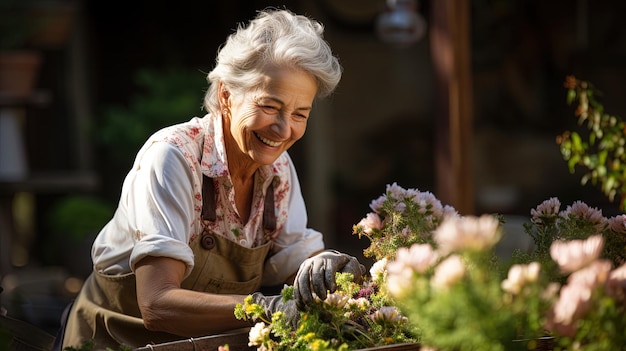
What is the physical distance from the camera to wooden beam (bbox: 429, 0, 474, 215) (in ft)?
16.0

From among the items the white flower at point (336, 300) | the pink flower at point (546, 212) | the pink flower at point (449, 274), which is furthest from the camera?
the pink flower at point (546, 212)

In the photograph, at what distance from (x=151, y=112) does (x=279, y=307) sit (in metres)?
4.80

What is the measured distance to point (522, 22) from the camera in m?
6.92

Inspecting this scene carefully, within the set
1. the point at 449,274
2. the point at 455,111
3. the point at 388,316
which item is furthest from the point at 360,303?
the point at 455,111

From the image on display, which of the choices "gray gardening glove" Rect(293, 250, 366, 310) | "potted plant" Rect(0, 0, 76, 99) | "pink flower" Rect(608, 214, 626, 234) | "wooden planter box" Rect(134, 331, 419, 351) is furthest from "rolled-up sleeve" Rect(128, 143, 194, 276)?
"potted plant" Rect(0, 0, 76, 99)

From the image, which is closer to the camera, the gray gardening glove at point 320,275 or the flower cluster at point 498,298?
the flower cluster at point 498,298

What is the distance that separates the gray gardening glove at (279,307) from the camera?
1.70 m

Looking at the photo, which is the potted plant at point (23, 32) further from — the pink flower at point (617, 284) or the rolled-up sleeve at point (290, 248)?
the pink flower at point (617, 284)

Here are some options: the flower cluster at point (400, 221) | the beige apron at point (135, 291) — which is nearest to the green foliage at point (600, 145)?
the flower cluster at point (400, 221)

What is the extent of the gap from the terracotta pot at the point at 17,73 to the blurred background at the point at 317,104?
1 cm

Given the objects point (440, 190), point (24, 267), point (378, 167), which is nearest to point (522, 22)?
point (378, 167)

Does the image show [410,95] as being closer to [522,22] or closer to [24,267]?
[522,22]

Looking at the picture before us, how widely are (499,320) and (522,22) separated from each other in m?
5.98

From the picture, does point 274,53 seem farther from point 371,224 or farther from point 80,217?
point 80,217
